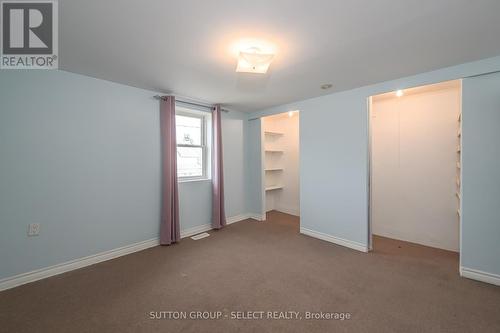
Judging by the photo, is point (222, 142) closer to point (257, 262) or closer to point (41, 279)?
point (257, 262)

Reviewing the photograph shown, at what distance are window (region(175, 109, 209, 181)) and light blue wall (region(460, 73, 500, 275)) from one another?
12.0 ft

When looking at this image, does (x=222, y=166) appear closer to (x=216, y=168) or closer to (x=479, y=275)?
(x=216, y=168)

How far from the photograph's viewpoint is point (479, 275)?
220 cm

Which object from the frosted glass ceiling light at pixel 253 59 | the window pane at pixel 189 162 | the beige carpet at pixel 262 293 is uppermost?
the frosted glass ceiling light at pixel 253 59

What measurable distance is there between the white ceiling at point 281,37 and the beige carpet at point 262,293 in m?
2.36

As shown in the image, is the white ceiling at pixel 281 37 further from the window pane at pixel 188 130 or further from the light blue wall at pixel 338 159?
the window pane at pixel 188 130

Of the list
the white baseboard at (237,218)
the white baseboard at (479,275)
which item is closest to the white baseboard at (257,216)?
the white baseboard at (237,218)

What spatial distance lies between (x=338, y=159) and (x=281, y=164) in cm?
215

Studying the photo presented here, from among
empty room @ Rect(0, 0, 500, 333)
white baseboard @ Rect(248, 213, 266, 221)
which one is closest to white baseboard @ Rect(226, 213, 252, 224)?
white baseboard @ Rect(248, 213, 266, 221)

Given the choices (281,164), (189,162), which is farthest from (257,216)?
(189,162)

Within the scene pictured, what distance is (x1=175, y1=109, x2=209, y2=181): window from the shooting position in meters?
3.67

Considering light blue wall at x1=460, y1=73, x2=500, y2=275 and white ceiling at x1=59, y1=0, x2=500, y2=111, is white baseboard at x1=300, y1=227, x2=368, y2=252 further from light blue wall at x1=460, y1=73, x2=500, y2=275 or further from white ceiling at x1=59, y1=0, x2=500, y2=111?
white ceiling at x1=59, y1=0, x2=500, y2=111

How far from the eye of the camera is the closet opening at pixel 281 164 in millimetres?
4977

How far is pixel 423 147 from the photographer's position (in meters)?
3.14
